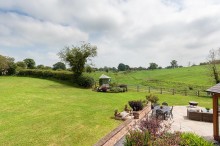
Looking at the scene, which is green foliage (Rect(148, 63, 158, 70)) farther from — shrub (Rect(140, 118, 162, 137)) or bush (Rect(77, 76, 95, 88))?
shrub (Rect(140, 118, 162, 137))

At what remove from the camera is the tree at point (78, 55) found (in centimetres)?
4038

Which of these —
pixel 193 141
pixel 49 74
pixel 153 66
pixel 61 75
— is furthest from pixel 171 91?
pixel 153 66

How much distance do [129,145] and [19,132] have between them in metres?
7.59

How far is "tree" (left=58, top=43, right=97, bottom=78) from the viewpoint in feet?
132

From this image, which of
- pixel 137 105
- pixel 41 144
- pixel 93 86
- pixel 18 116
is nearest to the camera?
pixel 41 144

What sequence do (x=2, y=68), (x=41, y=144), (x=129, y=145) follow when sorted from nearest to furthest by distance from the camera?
(x=129, y=145) → (x=41, y=144) → (x=2, y=68)

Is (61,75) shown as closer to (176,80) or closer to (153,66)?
(176,80)

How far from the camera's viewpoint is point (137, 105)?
1834cm

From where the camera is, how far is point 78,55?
40438 millimetres

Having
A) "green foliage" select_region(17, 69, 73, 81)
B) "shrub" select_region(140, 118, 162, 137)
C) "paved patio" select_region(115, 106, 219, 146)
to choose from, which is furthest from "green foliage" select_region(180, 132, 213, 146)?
"green foliage" select_region(17, 69, 73, 81)

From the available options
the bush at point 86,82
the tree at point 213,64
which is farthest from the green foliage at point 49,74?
the tree at point 213,64

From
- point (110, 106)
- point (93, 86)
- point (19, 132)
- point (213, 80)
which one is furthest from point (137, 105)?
point (213, 80)

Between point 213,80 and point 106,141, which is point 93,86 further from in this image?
point 106,141

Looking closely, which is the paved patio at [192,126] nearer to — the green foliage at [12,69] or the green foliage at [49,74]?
the green foliage at [49,74]
